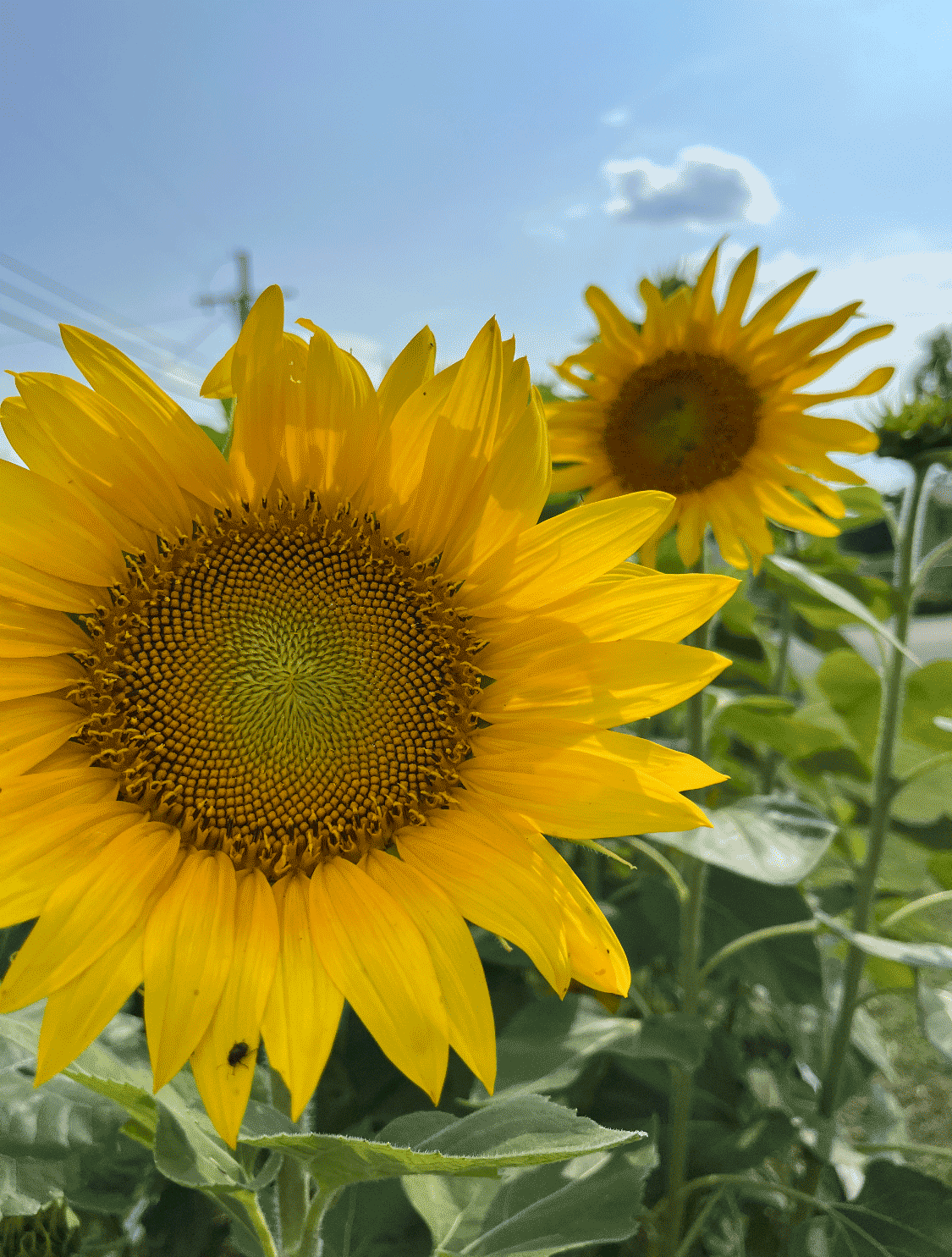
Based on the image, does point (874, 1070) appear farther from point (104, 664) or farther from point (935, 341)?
point (104, 664)

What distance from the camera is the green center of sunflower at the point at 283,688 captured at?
0.83m

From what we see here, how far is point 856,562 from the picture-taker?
7.14 feet

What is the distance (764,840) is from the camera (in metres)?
1.32

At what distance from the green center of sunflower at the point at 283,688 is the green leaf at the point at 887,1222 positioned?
3.39 feet

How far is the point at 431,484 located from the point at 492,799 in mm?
285

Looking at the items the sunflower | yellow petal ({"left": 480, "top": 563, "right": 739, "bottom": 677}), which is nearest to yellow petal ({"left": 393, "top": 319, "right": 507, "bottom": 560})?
yellow petal ({"left": 480, "top": 563, "right": 739, "bottom": 677})

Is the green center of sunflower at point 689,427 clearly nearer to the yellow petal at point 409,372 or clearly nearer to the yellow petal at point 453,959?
the yellow petal at point 409,372

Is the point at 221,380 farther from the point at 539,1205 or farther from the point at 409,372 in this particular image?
the point at 539,1205

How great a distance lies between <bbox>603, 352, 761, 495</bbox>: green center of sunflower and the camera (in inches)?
63.7

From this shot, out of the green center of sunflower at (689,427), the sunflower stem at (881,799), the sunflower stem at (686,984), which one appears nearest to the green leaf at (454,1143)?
the sunflower stem at (686,984)

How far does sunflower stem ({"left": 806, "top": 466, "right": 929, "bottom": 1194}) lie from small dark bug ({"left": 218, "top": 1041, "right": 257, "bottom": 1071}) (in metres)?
1.19

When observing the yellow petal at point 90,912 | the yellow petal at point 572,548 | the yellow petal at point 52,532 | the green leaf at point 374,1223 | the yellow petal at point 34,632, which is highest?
the yellow petal at point 52,532

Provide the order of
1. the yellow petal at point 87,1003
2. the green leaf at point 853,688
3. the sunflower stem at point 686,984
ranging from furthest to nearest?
1. the green leaf at point 853,688
2. the sunflower stem at point 686,984
3. the yellow petal at point 87,1003

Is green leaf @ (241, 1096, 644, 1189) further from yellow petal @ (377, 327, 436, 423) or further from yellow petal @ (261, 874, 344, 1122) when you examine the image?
yellow petal @ (377, 327, 436, 423)
